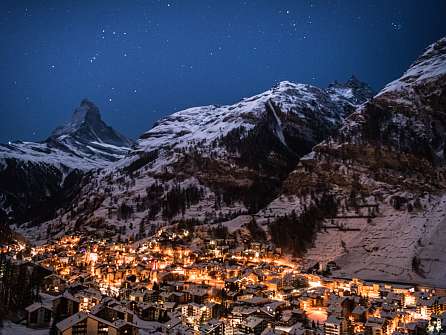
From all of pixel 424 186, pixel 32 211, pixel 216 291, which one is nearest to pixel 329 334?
pixel 216 291

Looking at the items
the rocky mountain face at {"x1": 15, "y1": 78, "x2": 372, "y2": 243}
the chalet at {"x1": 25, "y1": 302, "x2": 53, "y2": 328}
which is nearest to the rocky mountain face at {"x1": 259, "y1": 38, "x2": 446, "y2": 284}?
the rocky mountain face at {"x1": 15, "y1": 78, "x2": 372, "y2": 243}

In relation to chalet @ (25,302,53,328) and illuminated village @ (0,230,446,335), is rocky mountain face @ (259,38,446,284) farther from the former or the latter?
chalet @ (25,302,53,328)

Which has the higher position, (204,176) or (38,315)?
(204,176)

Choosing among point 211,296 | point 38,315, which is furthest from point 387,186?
point 38,315

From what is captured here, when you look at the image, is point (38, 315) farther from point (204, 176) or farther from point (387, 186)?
point (204, 176)

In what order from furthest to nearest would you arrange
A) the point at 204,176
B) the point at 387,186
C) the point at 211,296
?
1. the point at 204,176
2. the point at 387,186
3. the point at 211,296

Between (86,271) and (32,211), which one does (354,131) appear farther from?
(32,211)
